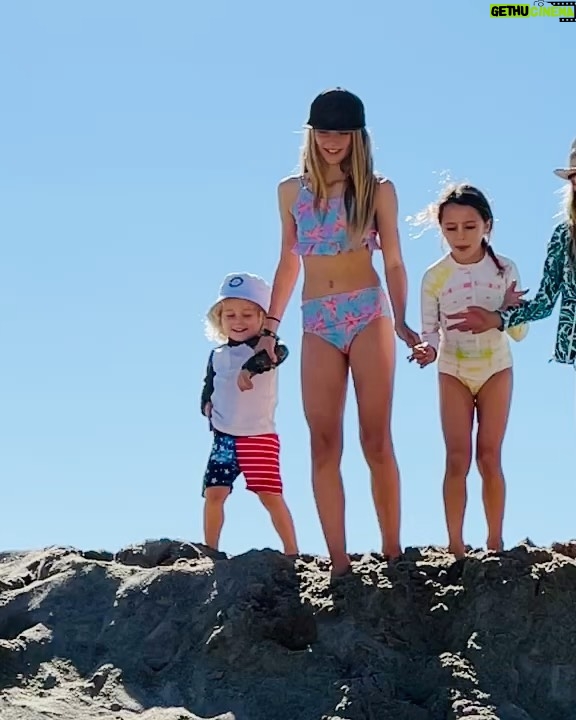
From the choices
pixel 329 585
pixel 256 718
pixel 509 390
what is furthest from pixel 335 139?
pixel 256 718

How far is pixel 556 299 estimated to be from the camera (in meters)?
6.64

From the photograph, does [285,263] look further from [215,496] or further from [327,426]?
[215,496]

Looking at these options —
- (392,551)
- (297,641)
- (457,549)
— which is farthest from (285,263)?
(297,641)

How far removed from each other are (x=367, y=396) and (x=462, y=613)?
122cm

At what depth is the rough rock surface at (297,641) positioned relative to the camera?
5641 millimetres

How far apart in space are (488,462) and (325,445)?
832mm

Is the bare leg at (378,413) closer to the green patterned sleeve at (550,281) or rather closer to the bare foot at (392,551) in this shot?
the bare foot at (392,551)

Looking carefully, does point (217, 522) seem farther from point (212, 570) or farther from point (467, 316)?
point (467, 316)

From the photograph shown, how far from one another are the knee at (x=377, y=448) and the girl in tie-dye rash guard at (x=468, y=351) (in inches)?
12.4

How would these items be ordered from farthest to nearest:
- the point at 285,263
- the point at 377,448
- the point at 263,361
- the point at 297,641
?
the point at 263,361 < the point at 285,263 < the point at 377,448 < the point at 297,641

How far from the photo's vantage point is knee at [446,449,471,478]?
264 inches

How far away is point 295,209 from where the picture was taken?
278 inches

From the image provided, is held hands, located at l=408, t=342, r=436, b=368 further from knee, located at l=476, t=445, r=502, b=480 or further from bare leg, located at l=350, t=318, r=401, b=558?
knee, located at l=476, t=445, r=502, b=480

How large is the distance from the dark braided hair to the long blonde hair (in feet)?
1.27
